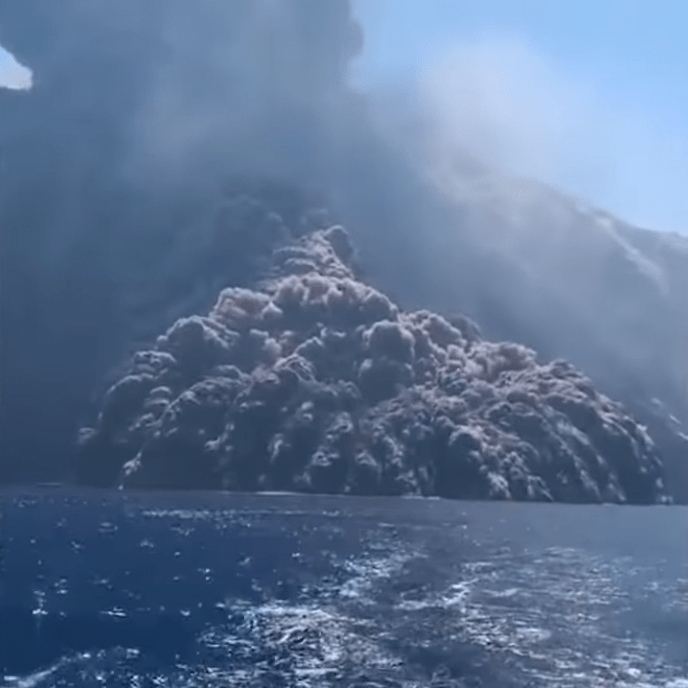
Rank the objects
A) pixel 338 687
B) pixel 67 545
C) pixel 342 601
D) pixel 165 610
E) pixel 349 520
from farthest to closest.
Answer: pixel 349 520
pixel 67 545
pixel 342 601
pixel 165 610
pixel 338 687

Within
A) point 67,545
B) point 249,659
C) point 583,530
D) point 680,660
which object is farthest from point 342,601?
point 583,530

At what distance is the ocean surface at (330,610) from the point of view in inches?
2950

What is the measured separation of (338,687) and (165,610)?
27.5m

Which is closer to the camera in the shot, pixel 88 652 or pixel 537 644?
Answer: pixel 88 652

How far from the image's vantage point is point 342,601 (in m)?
100

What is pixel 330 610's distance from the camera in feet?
314

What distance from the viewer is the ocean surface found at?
246 ft

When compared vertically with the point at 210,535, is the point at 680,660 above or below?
below

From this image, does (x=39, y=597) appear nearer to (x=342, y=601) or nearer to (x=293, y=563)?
(x=342, y=601)

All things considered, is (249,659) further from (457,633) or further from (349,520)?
(349,520)

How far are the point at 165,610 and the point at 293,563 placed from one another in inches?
1242

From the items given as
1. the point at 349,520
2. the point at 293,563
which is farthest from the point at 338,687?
the point at 349,520

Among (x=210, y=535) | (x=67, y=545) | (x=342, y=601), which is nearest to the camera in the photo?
(x=342, y=601)

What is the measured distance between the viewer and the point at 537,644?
85.0 m
